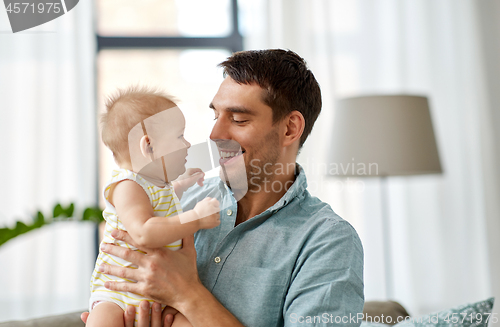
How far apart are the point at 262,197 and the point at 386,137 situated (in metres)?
0.92

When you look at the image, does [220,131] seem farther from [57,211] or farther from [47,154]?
[47,154]

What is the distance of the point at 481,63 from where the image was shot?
8.62ft

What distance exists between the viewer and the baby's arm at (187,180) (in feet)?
3.02

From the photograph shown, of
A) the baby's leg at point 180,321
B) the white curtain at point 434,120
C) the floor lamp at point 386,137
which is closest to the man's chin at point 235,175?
the baby's leg at point 180,321

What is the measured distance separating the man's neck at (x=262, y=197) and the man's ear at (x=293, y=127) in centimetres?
10

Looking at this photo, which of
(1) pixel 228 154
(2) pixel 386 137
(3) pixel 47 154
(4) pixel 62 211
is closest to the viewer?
(1) pixel 228 154

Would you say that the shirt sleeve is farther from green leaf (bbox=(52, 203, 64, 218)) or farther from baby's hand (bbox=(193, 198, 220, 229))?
green leaf (bbox=(52, 203, 64, 218))

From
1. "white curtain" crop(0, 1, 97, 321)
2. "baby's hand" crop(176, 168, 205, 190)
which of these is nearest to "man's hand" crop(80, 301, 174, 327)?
"baby's hand" crop(176, 168, 205, 190)

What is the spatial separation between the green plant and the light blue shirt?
1.30 ft

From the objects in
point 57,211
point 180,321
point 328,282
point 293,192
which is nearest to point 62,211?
point 57,211

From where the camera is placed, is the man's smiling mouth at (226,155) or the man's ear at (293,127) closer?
the man's smiling mouth at (226,155)

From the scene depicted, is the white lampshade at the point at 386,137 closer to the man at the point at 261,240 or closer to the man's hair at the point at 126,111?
the man at the point at 261,240

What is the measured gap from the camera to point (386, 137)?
6.21 feet

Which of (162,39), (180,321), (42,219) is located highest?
(162,39)
